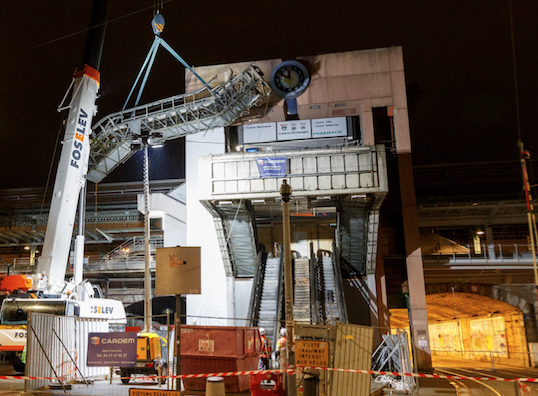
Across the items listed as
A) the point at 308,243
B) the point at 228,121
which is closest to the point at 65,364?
the point at 228,121

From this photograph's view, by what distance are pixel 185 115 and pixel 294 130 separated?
6.10 meters

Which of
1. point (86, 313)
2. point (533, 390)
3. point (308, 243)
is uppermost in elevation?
point (308, 243)

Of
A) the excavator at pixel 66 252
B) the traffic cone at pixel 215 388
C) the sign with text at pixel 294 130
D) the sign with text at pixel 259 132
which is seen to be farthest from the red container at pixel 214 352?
the sign with text at pixel 294 130

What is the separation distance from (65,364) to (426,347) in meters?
16.7

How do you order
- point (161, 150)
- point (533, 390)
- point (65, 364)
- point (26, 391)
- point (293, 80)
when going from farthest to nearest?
1. point (161, 150)
2. point (293, 80)
3. point (533, 390)
4. point (65, 364)
5. point (26, 391)

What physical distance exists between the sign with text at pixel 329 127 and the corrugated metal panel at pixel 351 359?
16172 mm

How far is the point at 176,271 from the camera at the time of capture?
8.09 metres

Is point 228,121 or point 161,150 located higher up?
point 161,150

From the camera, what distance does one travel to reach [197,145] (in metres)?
23.9

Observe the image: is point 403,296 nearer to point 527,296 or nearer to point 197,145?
point 527,296

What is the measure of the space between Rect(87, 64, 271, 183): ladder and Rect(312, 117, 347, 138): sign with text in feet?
11.5

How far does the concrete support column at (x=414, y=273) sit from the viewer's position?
69.4ft

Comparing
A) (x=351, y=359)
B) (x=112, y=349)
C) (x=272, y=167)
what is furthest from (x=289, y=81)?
(x=351, y=359)

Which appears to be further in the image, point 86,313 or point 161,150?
point 161,150
